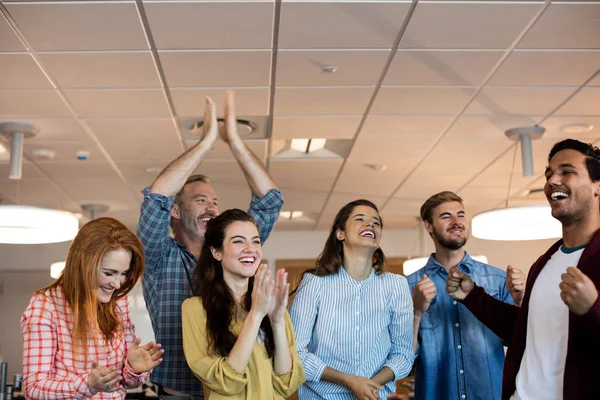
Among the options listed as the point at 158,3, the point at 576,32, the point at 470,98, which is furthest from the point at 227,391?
the point at 470,98

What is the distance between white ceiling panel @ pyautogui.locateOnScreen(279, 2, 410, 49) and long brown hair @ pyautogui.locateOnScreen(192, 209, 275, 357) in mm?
1397

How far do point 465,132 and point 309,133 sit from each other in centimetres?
115

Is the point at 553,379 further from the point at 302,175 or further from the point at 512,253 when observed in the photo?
the point at 512,253

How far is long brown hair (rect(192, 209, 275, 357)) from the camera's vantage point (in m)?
2.29

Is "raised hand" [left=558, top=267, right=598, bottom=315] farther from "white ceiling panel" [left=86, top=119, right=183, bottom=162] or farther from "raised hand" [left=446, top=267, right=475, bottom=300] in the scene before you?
"white ceiling panel" [left=86, top=119, right=183, bottom=162]

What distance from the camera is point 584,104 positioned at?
16.0 ft

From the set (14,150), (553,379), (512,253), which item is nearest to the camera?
(553,379)

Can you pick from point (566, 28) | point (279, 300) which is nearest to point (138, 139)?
point (566, 28)

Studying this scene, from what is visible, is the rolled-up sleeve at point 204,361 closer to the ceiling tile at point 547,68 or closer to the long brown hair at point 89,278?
the long brown hair at point 89,278

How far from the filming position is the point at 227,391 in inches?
87.5

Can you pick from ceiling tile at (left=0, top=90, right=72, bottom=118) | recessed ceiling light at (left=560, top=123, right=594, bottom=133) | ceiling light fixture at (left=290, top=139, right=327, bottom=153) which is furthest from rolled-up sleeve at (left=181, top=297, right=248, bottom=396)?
recessed ceiling light at (left=560, top=123, right=594, bottom=133)

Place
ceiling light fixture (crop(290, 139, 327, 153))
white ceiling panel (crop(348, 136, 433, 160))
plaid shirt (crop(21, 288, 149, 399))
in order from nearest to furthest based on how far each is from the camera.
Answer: plaid shirt (crop(21, 288, 149, 399)), white ceiling panel (crop(348, 136, 433, 160)), ceiling light fixture (crop(290, 139, 327, 153))

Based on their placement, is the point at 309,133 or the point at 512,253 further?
the point at 512,253

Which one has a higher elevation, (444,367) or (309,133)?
(309,133)
